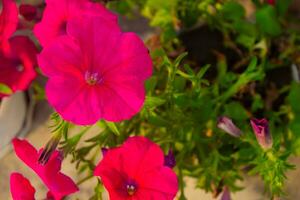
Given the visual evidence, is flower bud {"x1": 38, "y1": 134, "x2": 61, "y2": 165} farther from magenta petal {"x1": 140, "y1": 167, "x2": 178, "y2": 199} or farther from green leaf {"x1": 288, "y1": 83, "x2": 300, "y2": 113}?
green leaf {"x1": 288, "y1": 83, "x2": 300, "y2": 113}

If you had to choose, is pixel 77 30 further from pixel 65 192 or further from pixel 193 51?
pixel 193 51

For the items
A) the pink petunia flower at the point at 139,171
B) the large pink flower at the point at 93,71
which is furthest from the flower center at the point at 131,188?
the large pink flower at the point at 93,71

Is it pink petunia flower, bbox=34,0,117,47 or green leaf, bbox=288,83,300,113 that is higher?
pink petunia flower, bbox=34,0,117,47

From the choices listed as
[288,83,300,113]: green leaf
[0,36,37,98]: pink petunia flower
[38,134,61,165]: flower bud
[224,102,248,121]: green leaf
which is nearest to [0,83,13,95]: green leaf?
[0,36,37,98]: pink petunia flower

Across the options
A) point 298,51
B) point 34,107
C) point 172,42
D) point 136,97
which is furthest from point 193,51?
point 136,97

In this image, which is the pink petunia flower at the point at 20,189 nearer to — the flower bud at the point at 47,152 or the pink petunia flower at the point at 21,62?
the flower bud at the point at 47,152

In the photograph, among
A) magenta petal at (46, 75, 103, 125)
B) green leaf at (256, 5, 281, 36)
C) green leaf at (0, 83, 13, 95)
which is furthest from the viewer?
green leaf at (256, 5, 281, 36)

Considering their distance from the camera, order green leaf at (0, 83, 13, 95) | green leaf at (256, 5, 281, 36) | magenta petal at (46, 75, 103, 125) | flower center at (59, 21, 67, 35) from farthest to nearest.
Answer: green leaf at (256, 5, 281, 36) → green leaf at (0, 83, 13, 95) → flower center at (59, 21, 67, 35) → magenta petal at (46, 75, 103, 125)
